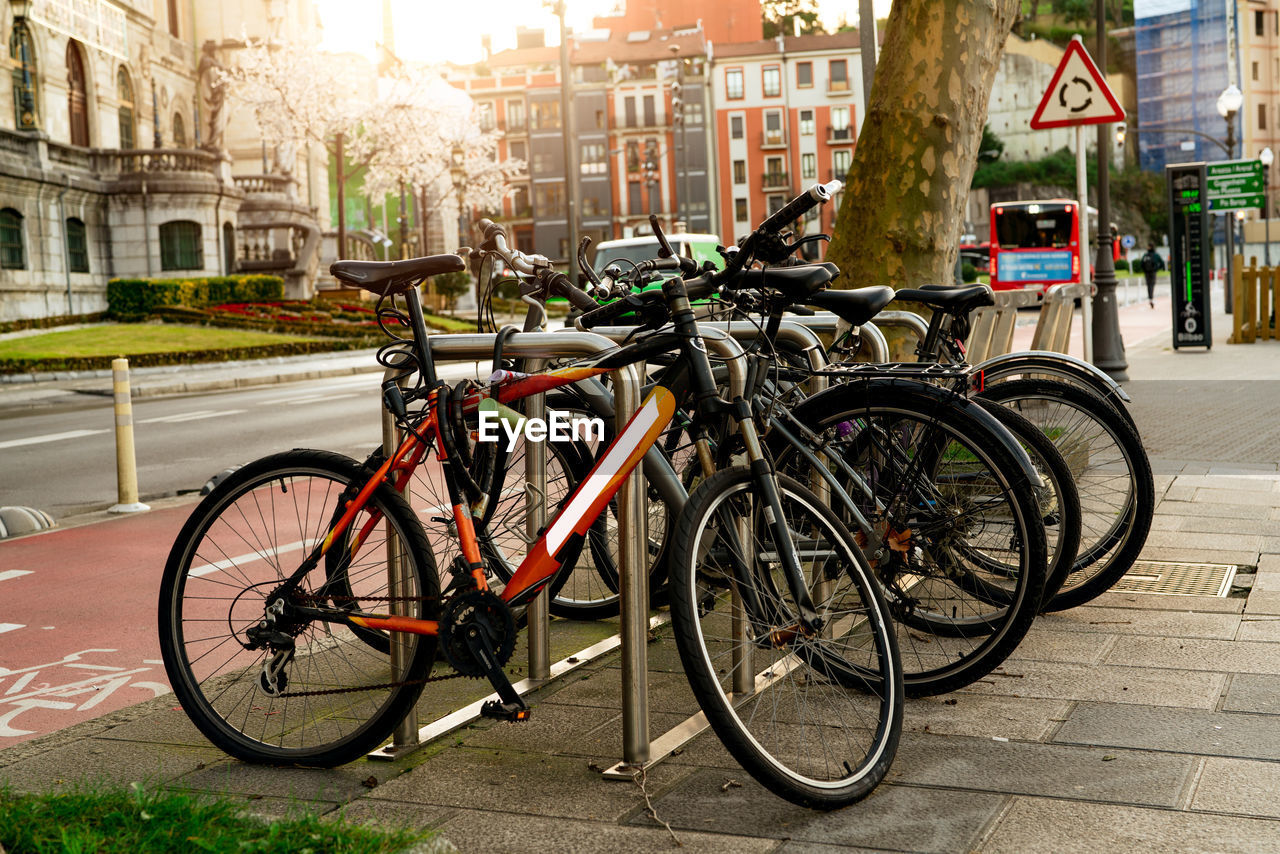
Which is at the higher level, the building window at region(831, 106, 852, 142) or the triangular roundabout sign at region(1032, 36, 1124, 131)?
the building window at region(831, 106, 852, 142)

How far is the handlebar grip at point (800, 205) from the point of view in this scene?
3.27 m

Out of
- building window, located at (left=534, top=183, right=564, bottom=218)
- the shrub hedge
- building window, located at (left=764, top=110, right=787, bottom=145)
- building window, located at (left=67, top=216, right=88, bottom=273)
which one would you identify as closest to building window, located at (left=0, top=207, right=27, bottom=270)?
the shrub hedge

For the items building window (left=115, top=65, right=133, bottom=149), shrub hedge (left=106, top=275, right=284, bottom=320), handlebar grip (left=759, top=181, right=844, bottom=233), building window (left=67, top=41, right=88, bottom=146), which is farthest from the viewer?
building window (left=115, top=65, right=133, bottom=149)

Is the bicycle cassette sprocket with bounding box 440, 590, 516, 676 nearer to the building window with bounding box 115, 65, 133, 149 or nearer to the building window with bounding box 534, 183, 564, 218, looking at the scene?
the building window with bounding box 115, 65, 133, 149

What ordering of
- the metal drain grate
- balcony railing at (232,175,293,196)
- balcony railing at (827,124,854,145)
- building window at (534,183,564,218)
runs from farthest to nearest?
1. building window at (534,183,564,218)
2. balcony railing at (827,124,854,145)
3. balcony railing at (232,175,293,196)
4. the metal drain grate

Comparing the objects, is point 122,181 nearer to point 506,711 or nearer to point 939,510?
point 939,510

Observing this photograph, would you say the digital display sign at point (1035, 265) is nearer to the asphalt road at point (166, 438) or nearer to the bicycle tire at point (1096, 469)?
the asphalt road at point (166, 438)

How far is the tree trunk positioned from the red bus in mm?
34108

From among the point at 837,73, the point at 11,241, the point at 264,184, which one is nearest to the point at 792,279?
the point at 11,241

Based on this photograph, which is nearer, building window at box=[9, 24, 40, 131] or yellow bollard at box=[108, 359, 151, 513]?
yellow bollard at box=[108, 359, 151, 513]

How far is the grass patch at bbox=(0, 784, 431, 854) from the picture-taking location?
2688 mm

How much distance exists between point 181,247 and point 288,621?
123 ft

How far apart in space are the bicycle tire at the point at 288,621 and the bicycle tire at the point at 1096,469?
8.29ft

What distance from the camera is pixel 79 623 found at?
5754 millimetres
